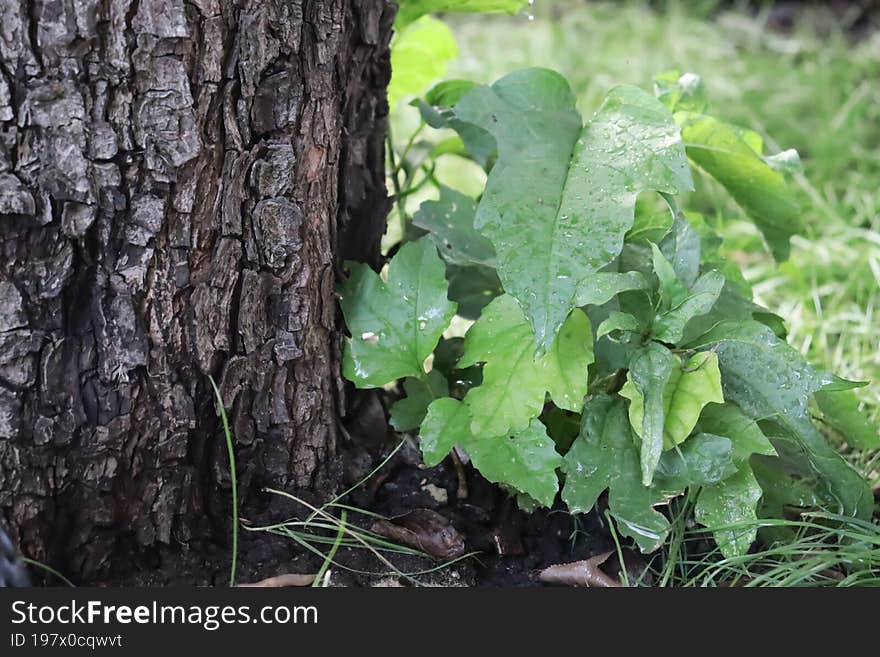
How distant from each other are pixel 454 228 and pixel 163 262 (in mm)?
570

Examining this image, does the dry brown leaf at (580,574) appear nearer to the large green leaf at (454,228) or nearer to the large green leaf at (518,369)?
the large green leaf at (518,369)

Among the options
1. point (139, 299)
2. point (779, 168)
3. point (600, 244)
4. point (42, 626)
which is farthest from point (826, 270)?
point (42, 626)

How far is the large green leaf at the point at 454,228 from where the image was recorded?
1620 millimetres

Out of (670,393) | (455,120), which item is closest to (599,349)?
(670,393)

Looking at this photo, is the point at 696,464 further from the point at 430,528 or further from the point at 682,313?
the point at 430,528

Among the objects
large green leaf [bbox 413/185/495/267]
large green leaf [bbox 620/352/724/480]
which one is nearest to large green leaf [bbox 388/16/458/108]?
large green leaf [bbox 413/185/495/267]

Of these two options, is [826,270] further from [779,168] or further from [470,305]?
[470,305]

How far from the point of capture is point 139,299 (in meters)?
1.34

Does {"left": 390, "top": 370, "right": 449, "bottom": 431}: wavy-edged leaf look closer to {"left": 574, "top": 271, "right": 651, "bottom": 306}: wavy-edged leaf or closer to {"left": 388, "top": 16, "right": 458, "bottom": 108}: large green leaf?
{"left": 574, "top": 271, "right": 651, "bottom": 306}: wavy-edged leaf

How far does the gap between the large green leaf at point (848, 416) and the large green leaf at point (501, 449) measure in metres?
0.61

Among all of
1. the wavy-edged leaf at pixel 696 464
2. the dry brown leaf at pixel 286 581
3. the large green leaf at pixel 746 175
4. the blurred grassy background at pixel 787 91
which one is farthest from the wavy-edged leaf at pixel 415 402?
the blurred grassy background at pixel 787 91

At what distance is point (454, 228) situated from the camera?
5.45ft

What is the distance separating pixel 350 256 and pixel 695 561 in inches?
32.8

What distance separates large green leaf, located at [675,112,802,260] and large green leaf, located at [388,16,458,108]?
1.94ft
